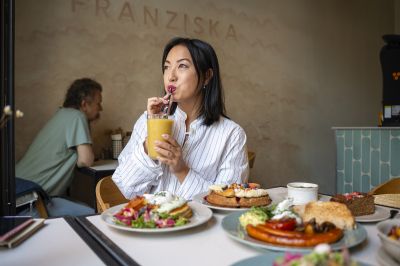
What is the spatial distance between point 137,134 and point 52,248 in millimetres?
1071

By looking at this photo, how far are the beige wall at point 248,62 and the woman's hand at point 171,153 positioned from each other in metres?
2.30

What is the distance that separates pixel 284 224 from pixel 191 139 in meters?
1.05

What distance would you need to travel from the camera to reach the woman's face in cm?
178

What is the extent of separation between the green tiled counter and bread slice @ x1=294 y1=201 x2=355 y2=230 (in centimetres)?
282

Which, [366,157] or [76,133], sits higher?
[76,133]

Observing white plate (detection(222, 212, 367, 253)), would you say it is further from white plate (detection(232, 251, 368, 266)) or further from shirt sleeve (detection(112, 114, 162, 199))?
shirt sleeve (detection(112, 114, 162, 199))

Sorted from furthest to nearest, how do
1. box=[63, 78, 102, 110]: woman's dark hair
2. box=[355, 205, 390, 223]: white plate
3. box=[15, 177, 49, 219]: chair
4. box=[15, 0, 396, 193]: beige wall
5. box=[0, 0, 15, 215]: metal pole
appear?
box=[15, 0, 396, 193]: beige wall, box=[63, 78, 102, 110]: woman's dark hair, box=[15, 177, 49, 219]: chair, box=[0, 0, 15, 215]: metal pole, box=[355, 205, 390, 223]: white plate

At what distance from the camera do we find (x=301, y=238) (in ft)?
2.62

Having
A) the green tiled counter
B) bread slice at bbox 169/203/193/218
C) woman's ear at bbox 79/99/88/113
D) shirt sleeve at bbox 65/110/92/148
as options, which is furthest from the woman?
the green tiled counter

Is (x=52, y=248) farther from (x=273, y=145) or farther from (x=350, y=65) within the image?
(x=350, y=65)

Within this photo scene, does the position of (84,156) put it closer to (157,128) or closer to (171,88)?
(171,88)

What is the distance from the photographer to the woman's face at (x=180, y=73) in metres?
1.78

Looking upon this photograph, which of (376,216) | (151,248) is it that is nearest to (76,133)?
(151,248)

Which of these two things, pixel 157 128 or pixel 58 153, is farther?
pixel 58 153
